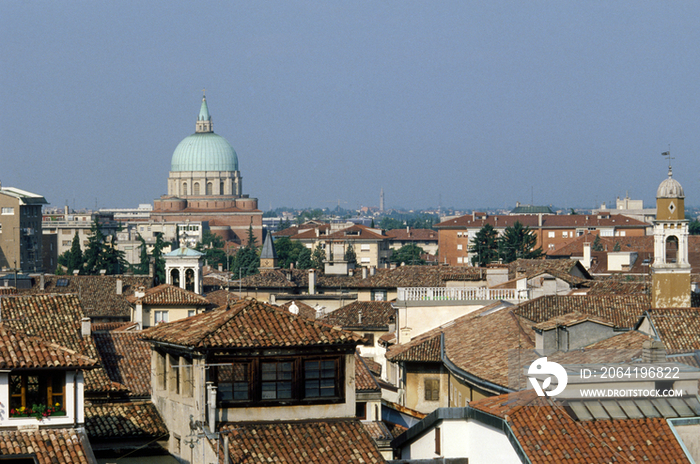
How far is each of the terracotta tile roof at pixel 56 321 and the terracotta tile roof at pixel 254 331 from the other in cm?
476

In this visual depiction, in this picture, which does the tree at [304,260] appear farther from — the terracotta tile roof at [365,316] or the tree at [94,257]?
the terracotta tile roof at [365,316]

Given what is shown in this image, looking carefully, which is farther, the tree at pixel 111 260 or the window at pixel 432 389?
the tree at pixel 111 260

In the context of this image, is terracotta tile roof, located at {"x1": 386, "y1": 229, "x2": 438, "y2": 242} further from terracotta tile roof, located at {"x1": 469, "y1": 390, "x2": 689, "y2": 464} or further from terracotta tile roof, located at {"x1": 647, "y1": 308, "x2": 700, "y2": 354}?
terracotta tile roof, located at {"x1": 469, "y1": 390, "x2": 689, "y2": 464}

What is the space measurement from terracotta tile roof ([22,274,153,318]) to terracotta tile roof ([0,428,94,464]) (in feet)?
116

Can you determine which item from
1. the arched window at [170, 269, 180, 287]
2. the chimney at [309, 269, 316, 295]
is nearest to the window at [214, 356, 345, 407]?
the arched window at [170, 269, 180, 287]

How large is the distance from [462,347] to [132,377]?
5.82m

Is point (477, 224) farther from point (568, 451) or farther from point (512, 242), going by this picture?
point (568, 451)

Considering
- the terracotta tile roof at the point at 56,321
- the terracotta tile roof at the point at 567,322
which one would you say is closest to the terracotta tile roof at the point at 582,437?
the terracotta tile roof at the point at 567,322

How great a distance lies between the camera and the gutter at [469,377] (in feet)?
56.8

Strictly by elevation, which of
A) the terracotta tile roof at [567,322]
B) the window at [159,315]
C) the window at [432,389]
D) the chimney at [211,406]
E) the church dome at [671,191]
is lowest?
the window at [432,389]

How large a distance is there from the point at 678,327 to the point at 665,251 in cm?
1189

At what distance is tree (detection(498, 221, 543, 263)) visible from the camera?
8906cm

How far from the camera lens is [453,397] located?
2145 cm

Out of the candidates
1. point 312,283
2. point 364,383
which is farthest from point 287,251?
point 364,383
